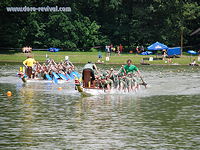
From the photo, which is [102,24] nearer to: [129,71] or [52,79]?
[52,79]

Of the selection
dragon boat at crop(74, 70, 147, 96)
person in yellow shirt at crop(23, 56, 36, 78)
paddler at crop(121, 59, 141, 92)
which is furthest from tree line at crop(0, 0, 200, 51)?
dragon boat at crop(74, 70, 147, 96)

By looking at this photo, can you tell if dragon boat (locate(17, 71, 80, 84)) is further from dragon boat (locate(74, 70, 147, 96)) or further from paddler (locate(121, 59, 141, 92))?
dragon boat (locate(74, 70, 147, 96))

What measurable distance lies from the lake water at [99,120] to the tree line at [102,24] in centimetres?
4771

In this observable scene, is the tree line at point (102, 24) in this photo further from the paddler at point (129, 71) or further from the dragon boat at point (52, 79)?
the paddler at point (129, 71)

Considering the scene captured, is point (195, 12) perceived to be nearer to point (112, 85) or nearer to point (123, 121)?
point (112, 85)

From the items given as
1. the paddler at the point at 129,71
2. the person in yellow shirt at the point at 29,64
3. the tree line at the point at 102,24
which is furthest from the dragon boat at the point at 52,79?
the tree line at the point at 102,24

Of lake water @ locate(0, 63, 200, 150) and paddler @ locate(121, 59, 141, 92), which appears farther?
paddler @ locate(121, 59, 141, 92)

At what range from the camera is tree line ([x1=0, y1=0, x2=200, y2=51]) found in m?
81.9

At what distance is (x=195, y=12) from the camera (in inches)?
3369

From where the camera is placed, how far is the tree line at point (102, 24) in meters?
81.9

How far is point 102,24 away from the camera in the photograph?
94.1m

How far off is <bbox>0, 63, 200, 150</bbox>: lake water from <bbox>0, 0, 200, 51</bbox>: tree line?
47.7 m

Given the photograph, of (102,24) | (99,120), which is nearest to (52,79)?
(99,120)

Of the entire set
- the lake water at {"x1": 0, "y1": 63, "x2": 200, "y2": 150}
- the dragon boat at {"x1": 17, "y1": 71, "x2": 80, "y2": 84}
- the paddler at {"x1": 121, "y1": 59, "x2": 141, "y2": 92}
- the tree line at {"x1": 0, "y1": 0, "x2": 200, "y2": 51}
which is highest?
the tree line at {"x1": 0, "y1": 0, "x2": 200, "y2": 51}
